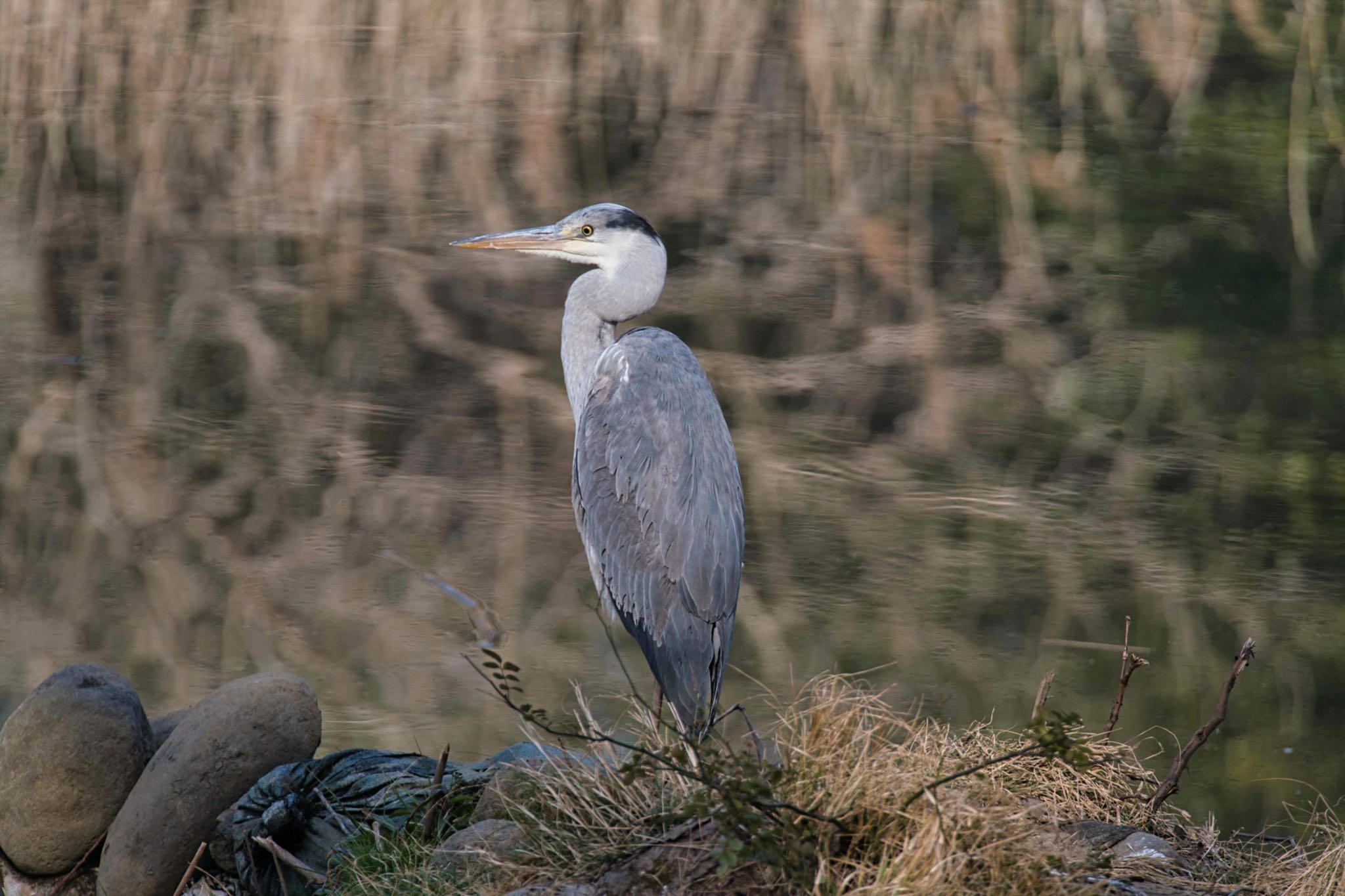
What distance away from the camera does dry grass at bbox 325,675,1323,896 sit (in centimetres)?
290

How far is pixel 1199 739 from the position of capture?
3629 mm

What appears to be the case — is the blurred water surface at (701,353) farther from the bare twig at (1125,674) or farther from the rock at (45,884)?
the rock at (45,884)

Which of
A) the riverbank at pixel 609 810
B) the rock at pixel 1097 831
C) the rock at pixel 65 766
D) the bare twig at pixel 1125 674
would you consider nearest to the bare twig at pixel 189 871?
the riverbank at pixel 609 810

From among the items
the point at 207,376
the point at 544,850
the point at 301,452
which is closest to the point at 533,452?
the point at 301,452

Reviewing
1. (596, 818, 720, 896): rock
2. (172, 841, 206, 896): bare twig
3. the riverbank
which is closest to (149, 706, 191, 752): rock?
the riverbank

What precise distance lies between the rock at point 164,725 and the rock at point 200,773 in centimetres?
19

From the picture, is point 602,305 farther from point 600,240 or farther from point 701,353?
point 701,353

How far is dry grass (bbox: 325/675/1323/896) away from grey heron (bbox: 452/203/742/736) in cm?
31

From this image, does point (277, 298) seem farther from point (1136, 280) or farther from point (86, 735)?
point (1136, 280)

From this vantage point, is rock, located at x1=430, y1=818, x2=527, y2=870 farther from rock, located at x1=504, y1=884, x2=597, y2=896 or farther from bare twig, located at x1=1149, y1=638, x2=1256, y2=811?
bare twig, located at x1=1149, y1=638, x2=1256, y2=811

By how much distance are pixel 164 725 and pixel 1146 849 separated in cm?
268

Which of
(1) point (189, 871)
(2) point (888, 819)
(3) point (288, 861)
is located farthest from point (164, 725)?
(2) point (888, 819)

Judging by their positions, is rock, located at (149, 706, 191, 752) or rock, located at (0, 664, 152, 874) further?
rock, located at (149, 706, 191, 752)

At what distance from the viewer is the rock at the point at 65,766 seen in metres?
3.84
